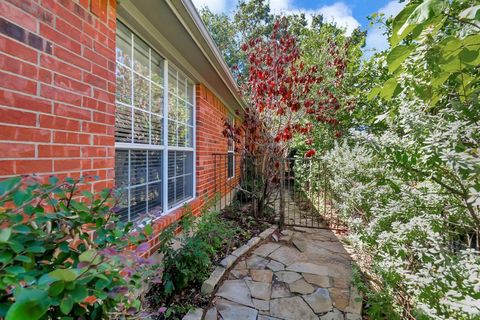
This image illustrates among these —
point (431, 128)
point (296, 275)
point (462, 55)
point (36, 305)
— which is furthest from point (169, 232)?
point (462, 55)

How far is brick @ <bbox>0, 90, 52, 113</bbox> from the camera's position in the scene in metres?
1.23

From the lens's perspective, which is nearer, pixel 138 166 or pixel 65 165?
pixel 65 165

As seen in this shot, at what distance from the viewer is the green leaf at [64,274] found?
0.52 meters

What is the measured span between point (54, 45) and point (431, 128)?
223cm

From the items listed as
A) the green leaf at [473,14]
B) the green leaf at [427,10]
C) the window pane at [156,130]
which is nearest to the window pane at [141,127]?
the window pane at [156,130]

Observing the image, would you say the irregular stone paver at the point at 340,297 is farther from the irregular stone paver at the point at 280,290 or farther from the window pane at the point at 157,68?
the window pane at the point at 157,68

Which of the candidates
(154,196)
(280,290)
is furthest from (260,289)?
(154,196)

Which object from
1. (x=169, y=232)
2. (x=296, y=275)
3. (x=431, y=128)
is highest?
(x=431, y=128)

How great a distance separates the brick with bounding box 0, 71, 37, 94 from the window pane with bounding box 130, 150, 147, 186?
4.20ft

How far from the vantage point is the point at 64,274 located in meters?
0.53

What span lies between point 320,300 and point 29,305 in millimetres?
2713

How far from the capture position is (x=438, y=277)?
144 cm

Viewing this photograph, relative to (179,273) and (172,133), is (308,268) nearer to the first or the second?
(179,273)

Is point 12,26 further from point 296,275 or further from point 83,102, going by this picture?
point 296,275
